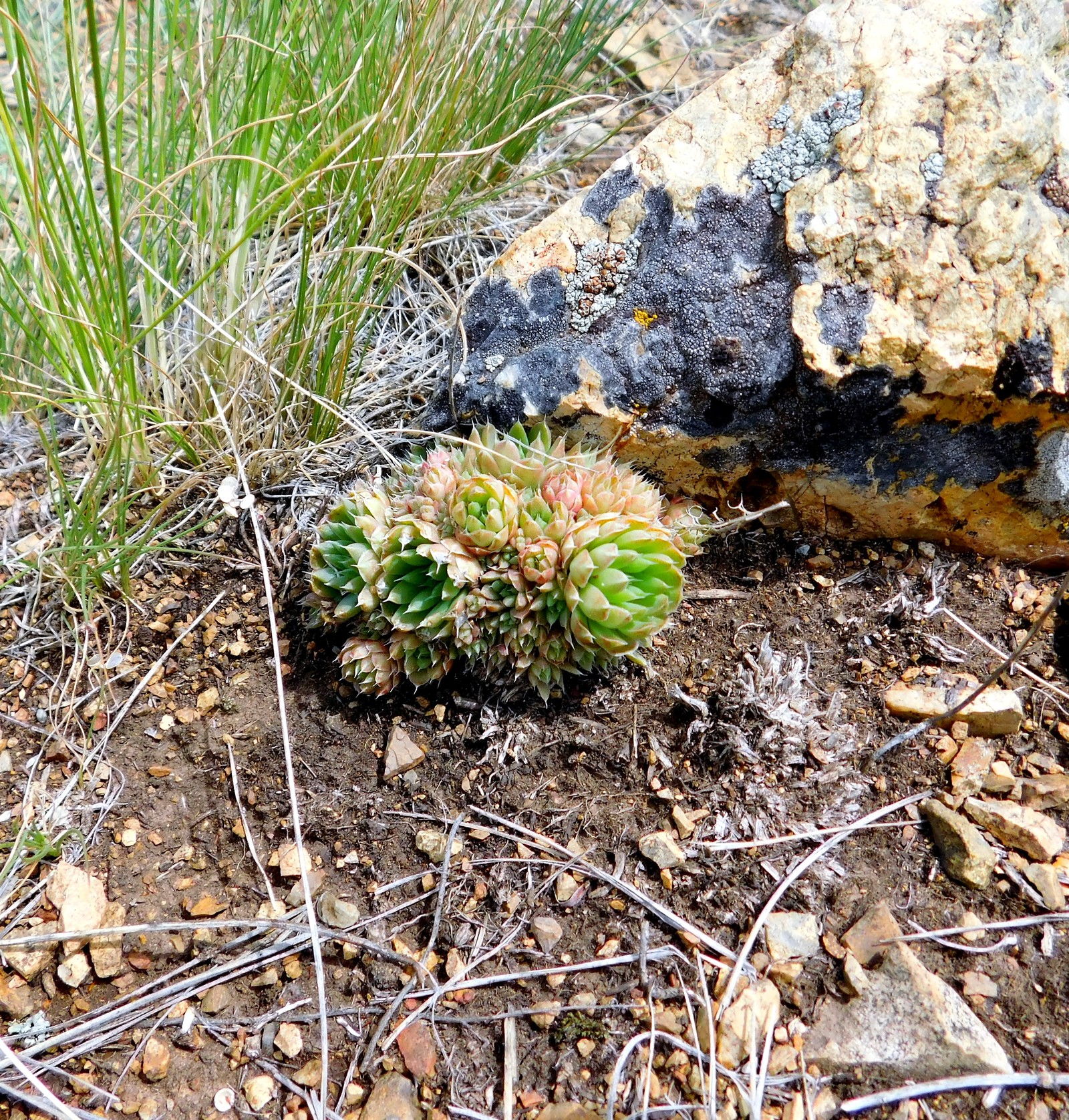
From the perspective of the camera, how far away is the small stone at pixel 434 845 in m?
1.91

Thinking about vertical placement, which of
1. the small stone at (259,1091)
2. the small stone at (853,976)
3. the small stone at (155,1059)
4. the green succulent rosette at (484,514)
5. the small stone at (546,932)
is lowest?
the small stone at (259,1091)

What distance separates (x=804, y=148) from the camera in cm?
210

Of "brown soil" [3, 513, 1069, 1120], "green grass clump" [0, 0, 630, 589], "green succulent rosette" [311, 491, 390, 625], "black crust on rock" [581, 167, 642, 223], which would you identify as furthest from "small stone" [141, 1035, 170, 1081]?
"black crust on rock" [581, 167, 642, 223]

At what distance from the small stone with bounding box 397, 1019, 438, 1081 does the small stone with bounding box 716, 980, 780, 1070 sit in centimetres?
55

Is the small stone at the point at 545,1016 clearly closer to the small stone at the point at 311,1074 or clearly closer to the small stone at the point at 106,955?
the small stone at the point at 311,1074

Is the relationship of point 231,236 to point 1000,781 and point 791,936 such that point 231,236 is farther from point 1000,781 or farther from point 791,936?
point 1000,781

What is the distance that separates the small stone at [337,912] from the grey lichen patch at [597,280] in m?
1.50

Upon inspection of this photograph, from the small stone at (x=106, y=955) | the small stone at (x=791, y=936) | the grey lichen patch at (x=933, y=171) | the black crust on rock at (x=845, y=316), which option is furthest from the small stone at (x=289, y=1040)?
the grey lichen patch at (x=933, y=171)

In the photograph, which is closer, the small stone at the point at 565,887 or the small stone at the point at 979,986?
the small stone at the point at 979,986

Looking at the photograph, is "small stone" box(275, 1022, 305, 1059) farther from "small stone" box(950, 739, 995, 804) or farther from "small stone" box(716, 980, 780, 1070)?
"small stone" box(950, 739, 995, 804)

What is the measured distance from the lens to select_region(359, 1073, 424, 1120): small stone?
1.57 m

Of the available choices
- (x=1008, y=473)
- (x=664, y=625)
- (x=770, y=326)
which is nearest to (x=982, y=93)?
(x=770, y=326)

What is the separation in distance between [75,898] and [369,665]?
2.62 feet

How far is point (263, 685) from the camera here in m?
2.19
